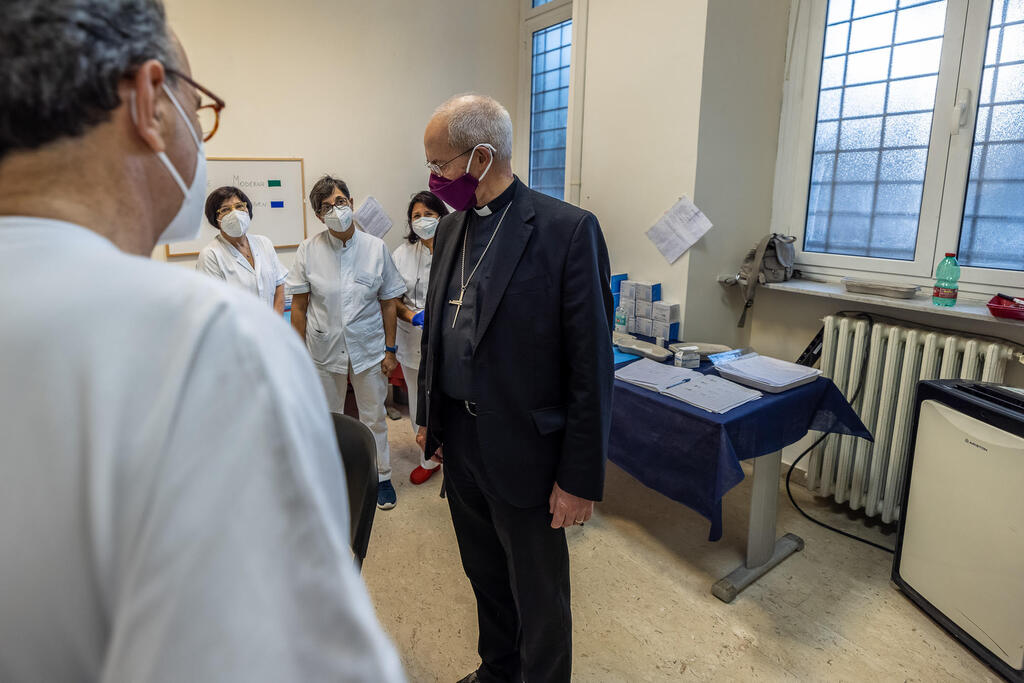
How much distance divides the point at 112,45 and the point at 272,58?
11.2ft

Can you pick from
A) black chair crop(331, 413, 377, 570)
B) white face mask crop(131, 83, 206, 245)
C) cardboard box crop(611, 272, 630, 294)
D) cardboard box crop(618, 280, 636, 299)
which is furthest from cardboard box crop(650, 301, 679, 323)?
white face mask crop(131, 83, 206, 245)

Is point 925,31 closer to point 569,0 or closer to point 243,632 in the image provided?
point 569,0

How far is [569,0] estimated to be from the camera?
3.63 m

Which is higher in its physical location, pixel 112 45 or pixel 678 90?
pixel 678 90

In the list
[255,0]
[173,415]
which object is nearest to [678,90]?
[255,0]

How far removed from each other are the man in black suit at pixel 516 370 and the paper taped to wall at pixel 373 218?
227 centimetres

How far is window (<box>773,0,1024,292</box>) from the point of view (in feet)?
7.13

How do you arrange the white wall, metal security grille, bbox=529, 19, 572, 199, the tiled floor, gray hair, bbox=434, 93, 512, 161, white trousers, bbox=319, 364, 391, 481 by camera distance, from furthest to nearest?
metal security grille, bbox=529, 19, 572, 199, the white wall, white trousers, bbox=319, 364, 391, 481, the tiled floor, gray hair, bbox=434, 93, 512, 161

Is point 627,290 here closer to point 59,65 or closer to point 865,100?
point 865,100

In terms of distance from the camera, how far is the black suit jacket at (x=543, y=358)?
135 centimetres

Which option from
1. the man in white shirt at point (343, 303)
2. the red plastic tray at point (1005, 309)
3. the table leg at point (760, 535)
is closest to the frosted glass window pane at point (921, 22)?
the red plastic tray at point (1005, 309)

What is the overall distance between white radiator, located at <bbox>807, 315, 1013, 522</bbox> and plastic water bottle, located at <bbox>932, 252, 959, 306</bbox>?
0.43ft

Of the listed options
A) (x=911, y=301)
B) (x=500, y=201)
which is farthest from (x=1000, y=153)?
(x=500, y=201)

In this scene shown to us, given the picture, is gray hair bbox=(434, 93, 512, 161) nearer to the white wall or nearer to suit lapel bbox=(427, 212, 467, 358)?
suit lapel bbox=(427, 212, 467, 358)
